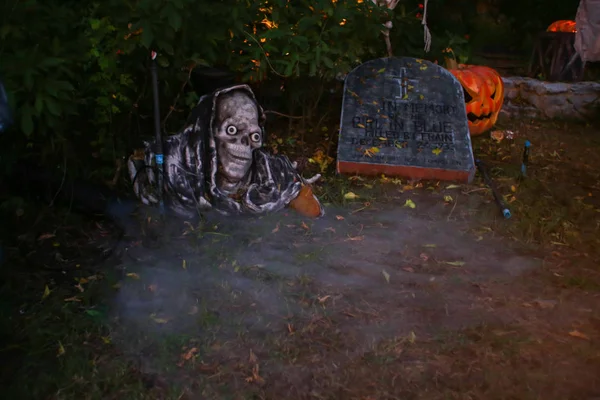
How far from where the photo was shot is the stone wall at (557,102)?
8.11m

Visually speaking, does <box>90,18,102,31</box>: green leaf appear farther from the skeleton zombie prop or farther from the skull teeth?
the skull teeth

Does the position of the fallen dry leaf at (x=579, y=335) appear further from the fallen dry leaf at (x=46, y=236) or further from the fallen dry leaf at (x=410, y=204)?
the fallen dry leaf at (x=46, y=236)

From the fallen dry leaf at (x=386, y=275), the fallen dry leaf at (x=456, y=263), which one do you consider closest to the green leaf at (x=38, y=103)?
the fallen dry leaf at (x=386, y=275)

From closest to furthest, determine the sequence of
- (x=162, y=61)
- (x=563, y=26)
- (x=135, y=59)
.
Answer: (x=162, y=61) → (x=135, y=59) → (x=563, y=26)

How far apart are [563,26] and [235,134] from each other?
698cm

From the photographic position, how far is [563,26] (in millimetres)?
9305

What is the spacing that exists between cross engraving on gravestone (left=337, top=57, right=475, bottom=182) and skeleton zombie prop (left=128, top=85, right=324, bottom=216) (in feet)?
3.72

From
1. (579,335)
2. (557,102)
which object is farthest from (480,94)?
(579,335)

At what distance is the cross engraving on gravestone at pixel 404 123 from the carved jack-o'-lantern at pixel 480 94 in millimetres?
700

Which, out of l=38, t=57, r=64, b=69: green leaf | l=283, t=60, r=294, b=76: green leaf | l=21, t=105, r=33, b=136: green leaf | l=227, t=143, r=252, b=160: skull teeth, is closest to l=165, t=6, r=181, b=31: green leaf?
l=38, t=57, r=64, b=69: green leaf

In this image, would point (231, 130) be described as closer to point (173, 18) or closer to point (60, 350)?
point (173, 18)

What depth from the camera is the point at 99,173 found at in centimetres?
448

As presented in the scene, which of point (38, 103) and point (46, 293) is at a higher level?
point (38, 103)

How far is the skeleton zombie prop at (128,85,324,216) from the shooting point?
173 inches
